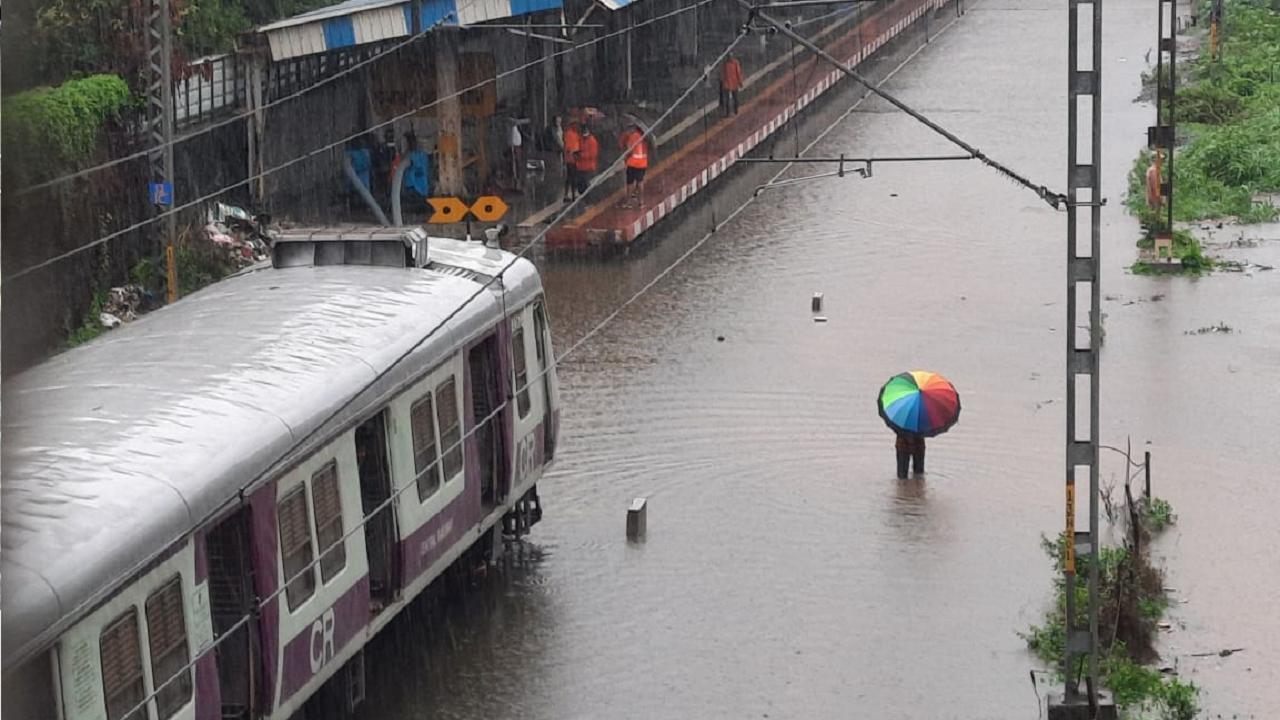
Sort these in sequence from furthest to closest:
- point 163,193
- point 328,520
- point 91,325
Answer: point 91,325
point 163,193
point 328,520

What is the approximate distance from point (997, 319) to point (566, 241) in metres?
6.57

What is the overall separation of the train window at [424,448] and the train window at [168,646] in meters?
3.31

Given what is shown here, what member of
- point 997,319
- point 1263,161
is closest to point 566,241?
point 997,319

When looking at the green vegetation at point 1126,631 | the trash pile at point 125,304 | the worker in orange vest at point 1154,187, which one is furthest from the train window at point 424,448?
the worker in orange vest at point 1154,187

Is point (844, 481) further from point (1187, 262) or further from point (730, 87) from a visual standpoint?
point (730, 87)

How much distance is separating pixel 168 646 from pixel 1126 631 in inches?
271

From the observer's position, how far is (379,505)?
479 inches

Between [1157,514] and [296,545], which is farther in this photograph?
[1157,514]

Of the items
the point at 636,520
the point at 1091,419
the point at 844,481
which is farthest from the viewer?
the point at 844,481

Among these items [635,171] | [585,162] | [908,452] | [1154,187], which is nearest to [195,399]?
[908,452]

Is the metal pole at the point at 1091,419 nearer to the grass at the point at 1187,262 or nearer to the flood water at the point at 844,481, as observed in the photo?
the flood water at the point at 844,481

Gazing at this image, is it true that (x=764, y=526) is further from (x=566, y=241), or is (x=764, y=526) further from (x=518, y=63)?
(x=518, y=63)

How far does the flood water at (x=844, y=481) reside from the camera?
13.2 m

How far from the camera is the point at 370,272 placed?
47.2 feet
